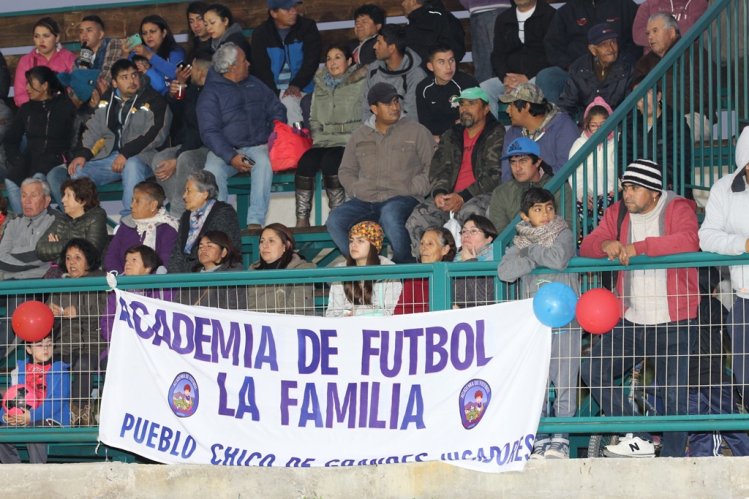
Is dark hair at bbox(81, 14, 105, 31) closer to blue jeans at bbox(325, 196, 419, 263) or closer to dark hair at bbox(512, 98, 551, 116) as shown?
blue jeans at bbox(325, 196, 419, 263)

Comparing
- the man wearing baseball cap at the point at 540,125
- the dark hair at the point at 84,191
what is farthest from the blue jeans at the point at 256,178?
the man wearing baseball cap at the point at 540,125

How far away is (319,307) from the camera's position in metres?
10.9

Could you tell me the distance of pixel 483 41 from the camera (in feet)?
46.9

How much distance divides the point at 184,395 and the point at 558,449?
2520 mm

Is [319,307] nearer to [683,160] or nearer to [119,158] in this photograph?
[683,160]

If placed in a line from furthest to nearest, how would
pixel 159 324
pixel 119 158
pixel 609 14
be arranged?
pixel 119 158, pixel 609 14, pixel 159 324

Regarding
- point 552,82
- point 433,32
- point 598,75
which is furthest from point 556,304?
point 433,32

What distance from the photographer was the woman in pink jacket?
15.8m

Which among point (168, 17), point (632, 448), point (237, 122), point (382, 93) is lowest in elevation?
point (632, 448)

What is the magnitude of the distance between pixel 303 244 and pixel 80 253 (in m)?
2.56

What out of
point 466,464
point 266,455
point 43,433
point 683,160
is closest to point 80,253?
point 43,433

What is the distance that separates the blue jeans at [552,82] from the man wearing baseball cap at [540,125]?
100cm

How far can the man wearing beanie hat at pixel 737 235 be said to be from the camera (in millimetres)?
9453

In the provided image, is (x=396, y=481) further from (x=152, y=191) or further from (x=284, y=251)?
(x=152, y=191)
